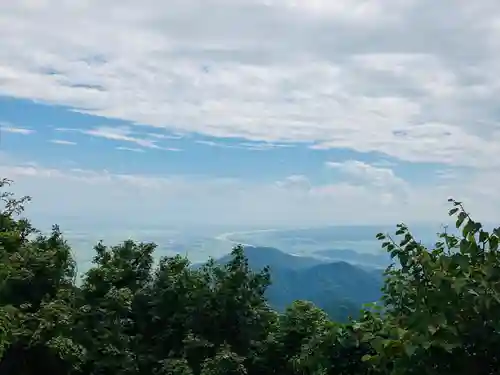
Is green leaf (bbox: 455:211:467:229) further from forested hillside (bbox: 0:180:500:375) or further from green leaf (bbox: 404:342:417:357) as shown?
forested hillside (bbox: 0:180:500:375)

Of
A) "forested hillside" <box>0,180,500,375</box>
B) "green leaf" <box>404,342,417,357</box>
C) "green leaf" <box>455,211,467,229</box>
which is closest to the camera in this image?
"green leaf" <box>404,342,417,357</box>

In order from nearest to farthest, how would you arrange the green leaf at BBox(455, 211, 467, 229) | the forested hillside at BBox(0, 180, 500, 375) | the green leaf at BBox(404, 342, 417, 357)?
the green leaf at BBox(404, 342, 417, 357) < the green leaf at BBox(455, 211, 467, 229) < the forested hillside at BBox(0, 180, 500, 375)

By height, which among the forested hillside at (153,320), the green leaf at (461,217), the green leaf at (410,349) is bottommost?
the forested hillside at (153,320)

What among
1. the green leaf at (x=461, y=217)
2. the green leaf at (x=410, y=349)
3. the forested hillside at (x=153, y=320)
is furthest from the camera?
the forested hillside at (x=153, y=320)

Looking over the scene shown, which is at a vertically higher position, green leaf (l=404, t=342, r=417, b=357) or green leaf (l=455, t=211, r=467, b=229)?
green leaf (l=455, t=211, r=467, b=229)

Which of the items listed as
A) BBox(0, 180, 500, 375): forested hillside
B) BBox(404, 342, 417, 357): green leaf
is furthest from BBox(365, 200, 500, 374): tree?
BBox(0, 180, 500, 375): forested hillside

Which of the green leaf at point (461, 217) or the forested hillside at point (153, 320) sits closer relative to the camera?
the green leaf at point (461, 217)

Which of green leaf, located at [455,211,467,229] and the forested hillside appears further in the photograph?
the forested hillside

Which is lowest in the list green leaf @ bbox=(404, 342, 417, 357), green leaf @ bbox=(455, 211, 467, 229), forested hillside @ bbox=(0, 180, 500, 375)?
forested hillside @ bbox=(0, 180, 500, 375)

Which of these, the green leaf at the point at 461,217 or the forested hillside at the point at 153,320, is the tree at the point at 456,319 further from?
the forested hillside at the point at 153,320

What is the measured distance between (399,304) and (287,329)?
10.8 feet

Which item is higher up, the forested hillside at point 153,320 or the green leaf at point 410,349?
the green leaf at point 410,349

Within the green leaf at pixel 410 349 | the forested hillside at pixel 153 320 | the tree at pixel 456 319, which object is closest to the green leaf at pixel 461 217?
the tree at pixel 456 319

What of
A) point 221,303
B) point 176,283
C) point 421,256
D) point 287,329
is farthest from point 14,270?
point 421,256
